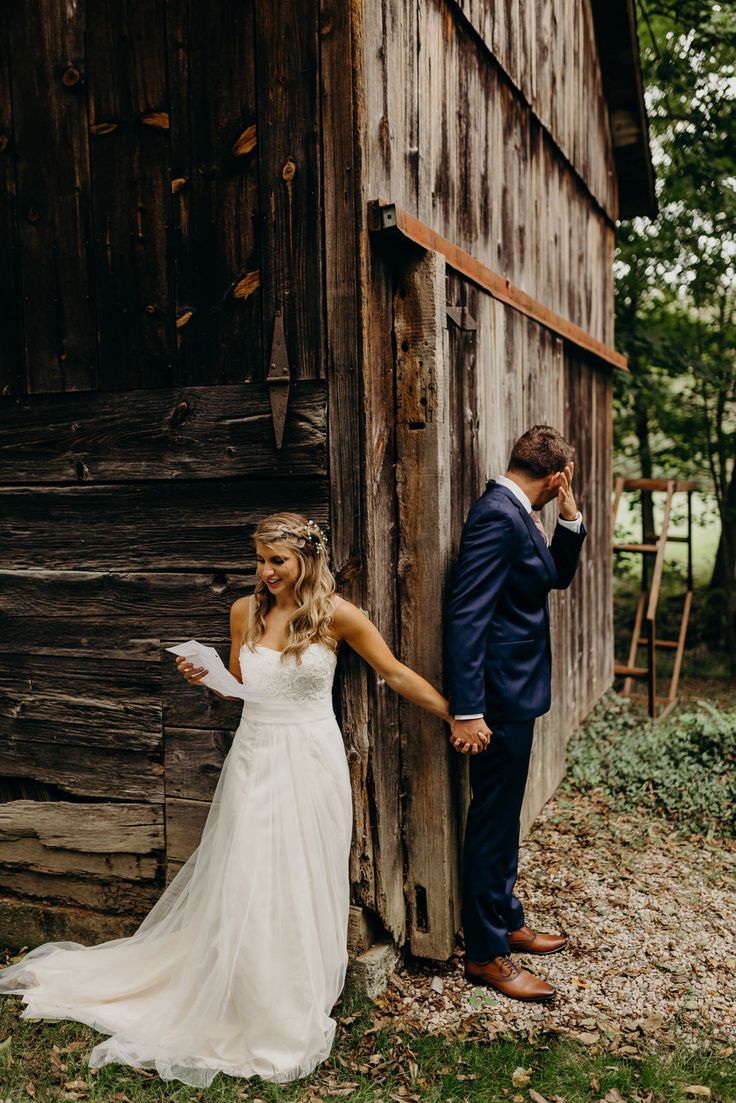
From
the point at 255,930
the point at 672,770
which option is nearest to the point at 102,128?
the point at 255,930

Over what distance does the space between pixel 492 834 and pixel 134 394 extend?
2555 mm

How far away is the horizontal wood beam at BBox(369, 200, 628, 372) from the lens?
12.7ft

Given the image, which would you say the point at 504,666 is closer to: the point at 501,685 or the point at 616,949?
the point at 501,685

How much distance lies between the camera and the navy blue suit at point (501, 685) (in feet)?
13.9

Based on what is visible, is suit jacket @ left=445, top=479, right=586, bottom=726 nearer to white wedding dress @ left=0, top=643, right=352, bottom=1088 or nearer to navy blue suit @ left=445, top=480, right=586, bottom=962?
navy blue suit @ left=445, top=480, right=586, bottom=962

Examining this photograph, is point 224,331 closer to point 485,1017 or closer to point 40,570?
point 40,570

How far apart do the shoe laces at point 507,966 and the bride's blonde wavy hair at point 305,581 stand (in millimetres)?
1687

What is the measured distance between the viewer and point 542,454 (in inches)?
174

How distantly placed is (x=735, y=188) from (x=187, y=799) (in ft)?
33.9

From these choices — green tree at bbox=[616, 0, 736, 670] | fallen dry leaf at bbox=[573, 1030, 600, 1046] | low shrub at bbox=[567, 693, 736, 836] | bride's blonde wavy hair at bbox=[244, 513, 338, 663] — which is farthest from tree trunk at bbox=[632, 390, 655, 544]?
bride's blonde wavy hair at bbox=[244, 513, 338, 663]

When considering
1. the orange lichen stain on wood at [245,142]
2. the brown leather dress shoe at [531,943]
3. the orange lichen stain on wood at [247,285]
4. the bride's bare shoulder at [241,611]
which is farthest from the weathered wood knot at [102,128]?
the brown leather dress shoe at [531,943]

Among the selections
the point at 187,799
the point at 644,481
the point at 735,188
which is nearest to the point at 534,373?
the point at 187,799

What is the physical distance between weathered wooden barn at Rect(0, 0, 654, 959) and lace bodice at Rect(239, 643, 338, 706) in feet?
0.84

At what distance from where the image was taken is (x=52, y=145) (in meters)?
4.41
